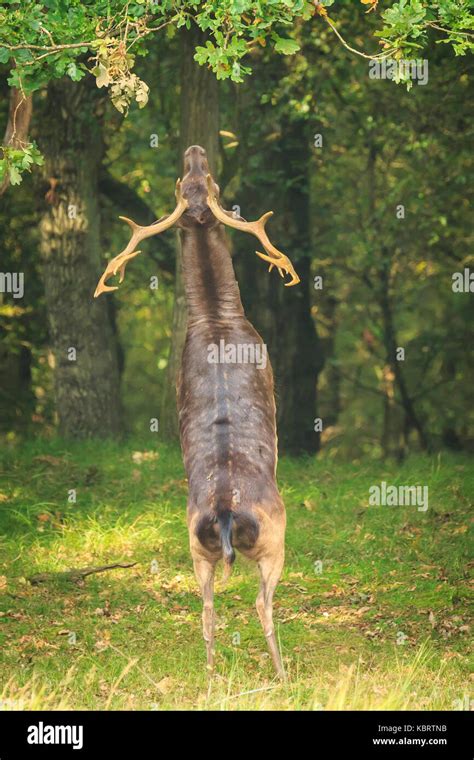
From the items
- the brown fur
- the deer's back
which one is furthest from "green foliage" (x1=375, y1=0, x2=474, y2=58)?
the deer's back

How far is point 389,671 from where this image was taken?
889 centimetres

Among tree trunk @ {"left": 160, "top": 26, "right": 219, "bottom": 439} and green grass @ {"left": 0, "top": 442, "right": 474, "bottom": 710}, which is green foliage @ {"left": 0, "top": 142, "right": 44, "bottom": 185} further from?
tree trunk @ {"left": 160, "top": 26, "right": 219, "bottom": 439}

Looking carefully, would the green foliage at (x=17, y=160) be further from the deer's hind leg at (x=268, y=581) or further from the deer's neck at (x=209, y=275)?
the deer's hind leg at (x=268, y=581)

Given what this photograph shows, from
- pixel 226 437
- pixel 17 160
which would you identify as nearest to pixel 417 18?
pixel 17 160

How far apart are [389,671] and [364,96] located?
35.5 feet

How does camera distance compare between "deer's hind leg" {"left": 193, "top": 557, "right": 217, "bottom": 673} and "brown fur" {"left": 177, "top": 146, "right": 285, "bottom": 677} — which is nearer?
"brown fur" {"left": 177, "top": 146, "right": 285, "bottom": 677}

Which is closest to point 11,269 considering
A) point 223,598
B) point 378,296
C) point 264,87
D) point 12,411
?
point 12,411

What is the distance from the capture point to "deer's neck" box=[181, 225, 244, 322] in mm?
9266

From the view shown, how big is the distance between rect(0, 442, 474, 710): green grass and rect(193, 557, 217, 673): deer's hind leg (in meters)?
0.24

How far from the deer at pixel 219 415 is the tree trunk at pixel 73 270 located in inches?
241

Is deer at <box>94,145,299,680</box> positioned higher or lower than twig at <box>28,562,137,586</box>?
higher

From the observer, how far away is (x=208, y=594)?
27.8ft

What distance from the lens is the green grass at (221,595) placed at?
855 centimetres

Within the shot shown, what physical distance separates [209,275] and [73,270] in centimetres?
650
